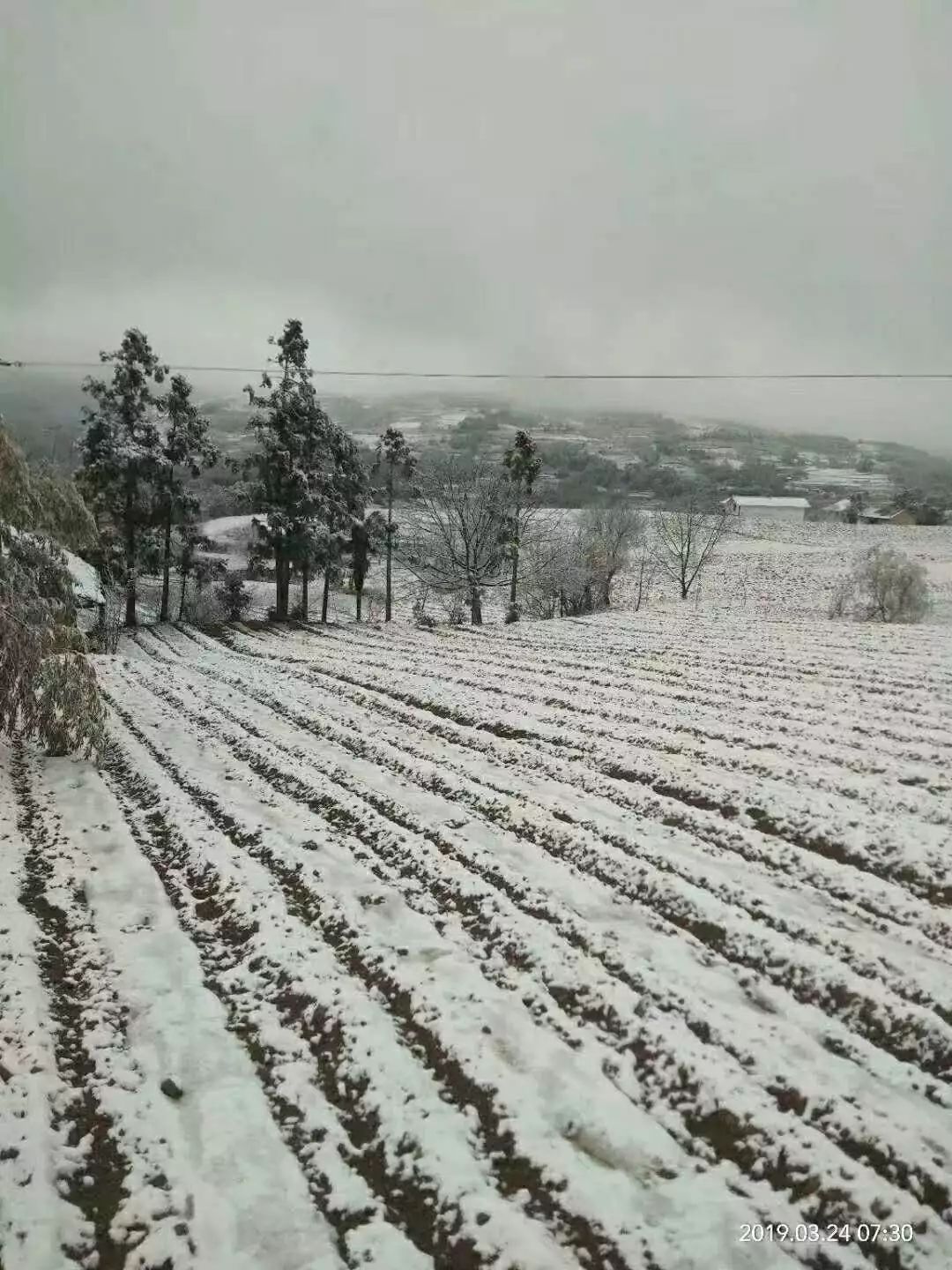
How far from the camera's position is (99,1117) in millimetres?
3510

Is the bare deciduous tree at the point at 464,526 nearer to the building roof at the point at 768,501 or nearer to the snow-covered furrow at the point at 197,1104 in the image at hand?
the snow-covered furrow at the point at 197,1104

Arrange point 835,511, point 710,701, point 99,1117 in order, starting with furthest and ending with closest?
point 835,511
point 710,701
point 99,1117

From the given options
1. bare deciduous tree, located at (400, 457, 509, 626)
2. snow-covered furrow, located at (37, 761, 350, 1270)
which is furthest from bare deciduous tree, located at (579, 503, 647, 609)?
snow-covered furrow, located at (37, 761, 350, 1270)

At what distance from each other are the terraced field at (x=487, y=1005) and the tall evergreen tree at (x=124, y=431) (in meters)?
21.0

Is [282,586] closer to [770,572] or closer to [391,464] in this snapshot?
[391,464]

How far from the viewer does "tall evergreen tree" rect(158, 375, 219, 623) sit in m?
28.0

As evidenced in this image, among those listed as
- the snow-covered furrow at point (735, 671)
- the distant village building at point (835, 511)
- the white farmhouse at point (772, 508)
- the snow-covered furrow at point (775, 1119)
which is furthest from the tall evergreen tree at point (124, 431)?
the distant village building at point (835, 511)

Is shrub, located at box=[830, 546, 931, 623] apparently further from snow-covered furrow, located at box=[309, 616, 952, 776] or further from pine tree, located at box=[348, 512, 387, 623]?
pine tree, located at box=[348, 512, 387, 623]

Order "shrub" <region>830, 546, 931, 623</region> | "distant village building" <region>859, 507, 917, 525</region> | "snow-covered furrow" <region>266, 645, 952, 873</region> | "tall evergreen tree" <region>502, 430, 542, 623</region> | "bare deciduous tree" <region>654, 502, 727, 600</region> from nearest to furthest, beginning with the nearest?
1. "snow-covered furrow" <region>266, 645, 952, 873</region>
2. "shrub" <region>830, 546, 931, 623</region>
3. "tall evergreen tree" <region>502, 430, 542, 623</region>
4. "bare deciduous tree" <region>654, 502, 727, 600</region>
5. "distant village building" <region>859, 507, 917, 525</region>

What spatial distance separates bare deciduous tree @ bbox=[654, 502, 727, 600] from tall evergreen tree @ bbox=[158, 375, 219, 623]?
26.2 m

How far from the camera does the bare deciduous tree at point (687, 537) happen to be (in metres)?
39.9

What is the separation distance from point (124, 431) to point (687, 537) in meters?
29.8

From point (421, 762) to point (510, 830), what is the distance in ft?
7.87

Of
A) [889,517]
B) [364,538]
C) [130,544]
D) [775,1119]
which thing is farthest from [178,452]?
[889,517]
